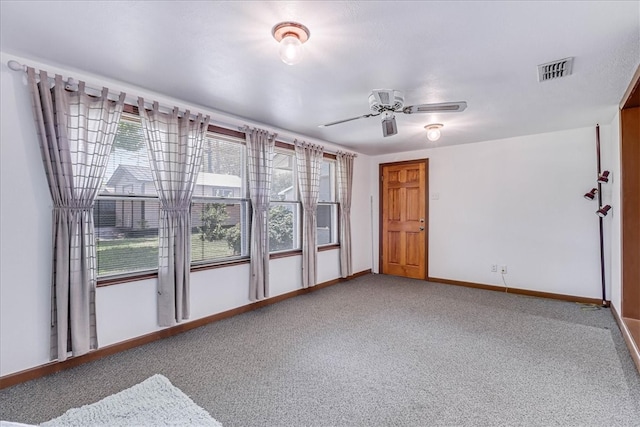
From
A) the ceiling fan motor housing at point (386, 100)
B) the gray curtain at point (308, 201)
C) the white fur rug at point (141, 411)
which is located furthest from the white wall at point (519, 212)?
the white fur rug at point (141, 411)

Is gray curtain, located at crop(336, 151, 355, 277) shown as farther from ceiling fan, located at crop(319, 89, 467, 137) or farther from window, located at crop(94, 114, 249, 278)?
ceiling fan, located at crop(319, 89, 467, 137)

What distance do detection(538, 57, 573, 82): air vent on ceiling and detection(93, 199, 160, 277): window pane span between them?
3620 millimetres

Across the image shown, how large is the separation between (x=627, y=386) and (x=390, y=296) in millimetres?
2610

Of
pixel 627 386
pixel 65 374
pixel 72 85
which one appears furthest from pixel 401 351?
pixel 72 85

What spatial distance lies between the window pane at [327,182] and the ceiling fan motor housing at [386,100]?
245 centimetres

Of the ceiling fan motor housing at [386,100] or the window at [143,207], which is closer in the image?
the ceiling fan motor housing at [386,100]

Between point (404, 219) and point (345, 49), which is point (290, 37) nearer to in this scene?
point (345, 49)

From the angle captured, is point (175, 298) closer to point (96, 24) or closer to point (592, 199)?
point (96, 24)

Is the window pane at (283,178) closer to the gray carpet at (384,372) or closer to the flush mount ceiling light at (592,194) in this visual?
the gray carpet at (384,372)

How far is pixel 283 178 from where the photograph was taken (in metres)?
4.55

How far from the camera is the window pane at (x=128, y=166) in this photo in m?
2.86

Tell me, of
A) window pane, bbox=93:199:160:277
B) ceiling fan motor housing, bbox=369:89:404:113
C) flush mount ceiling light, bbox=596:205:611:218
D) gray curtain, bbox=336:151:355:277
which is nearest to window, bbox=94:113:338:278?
window pane, bbox=93:199:160:277

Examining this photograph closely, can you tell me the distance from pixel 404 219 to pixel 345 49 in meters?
4.10

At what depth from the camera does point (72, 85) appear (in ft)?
8.34
